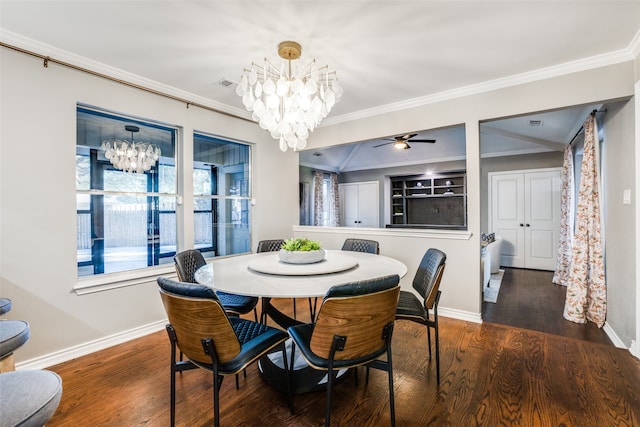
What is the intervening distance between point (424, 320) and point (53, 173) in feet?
10.3

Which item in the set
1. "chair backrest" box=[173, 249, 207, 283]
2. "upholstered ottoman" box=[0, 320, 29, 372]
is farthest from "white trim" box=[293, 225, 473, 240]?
"upholstered ottoman" box=[0, 320, 29, 372]

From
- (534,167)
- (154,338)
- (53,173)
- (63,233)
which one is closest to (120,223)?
(63,233)

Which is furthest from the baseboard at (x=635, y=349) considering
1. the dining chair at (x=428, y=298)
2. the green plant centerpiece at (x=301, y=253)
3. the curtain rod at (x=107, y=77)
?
the curtain rod at (x=107, y=77)

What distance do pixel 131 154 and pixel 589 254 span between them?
509 centimetres

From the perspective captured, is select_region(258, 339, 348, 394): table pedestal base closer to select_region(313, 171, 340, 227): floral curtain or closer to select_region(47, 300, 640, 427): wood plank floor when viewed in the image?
select_region(47, 300, 640, 427): wood plank floor

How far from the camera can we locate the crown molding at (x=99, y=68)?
224 cm

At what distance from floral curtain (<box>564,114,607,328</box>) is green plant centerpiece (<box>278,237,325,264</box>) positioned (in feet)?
10.0

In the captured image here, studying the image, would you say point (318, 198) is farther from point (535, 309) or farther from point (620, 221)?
point (620, 221)

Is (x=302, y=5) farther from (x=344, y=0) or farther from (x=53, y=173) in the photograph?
(x=53, y=173)

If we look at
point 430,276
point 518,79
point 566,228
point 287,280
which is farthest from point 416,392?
point 566,228

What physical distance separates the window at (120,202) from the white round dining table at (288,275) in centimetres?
124

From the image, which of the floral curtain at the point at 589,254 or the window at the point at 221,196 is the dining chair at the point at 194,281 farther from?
the floral curtain at the point at 589,254

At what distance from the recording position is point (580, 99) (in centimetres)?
268

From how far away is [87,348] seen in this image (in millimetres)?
2574
